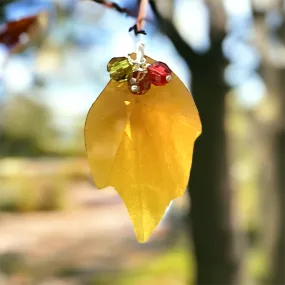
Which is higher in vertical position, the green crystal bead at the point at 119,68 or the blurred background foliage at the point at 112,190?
the green crystal bead at the point at 119,68

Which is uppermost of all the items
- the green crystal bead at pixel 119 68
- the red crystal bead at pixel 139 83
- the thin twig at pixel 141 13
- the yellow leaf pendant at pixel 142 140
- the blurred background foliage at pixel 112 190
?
the thin twig at pixel 141 13

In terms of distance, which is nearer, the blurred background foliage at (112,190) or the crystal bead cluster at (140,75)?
the crystal bead cluster at (140,75)

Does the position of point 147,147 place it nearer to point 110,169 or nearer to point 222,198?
point 110,169

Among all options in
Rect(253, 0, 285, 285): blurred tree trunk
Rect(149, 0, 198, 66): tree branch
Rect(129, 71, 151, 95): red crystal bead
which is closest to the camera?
Rect(129, 71, 151, 95): red crystal bead

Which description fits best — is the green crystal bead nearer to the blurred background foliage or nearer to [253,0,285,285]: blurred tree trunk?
the blurred background foliage

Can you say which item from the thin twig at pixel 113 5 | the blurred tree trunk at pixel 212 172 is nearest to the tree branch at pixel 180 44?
the blurred tree trunk at pixel 212 172

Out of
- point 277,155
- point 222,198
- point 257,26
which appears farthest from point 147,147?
point 277,155

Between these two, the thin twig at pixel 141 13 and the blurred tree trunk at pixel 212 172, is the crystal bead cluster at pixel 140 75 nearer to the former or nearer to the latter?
the thin twig at pixel 141 13

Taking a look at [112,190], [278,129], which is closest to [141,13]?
[278,129]

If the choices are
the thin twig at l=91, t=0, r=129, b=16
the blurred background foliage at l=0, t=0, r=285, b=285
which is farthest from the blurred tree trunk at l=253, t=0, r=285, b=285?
the thin twig at l=91, t=0, r=129, b=16

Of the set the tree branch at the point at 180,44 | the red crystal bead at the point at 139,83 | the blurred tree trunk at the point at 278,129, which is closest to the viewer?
the red crystal bead at the point at 139,83
